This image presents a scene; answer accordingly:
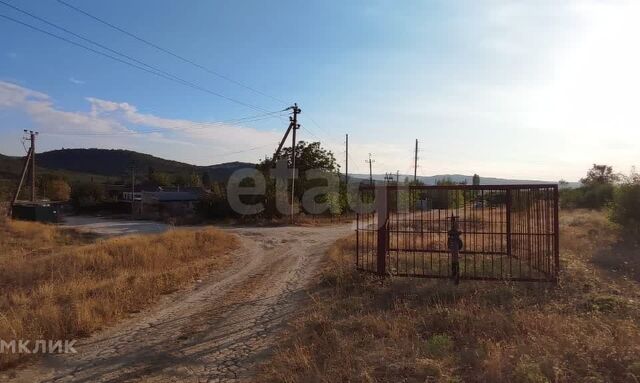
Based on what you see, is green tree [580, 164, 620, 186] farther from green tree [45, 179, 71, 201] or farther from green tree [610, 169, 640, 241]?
green tree [45, 179, 71, 201]

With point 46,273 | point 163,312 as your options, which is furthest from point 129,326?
point 46,273

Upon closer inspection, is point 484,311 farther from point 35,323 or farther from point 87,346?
point 35,323

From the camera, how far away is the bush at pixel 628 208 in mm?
19812

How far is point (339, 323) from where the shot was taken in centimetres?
663

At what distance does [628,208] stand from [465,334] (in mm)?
18612

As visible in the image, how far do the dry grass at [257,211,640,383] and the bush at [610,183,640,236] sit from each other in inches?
507

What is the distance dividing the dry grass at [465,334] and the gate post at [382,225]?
40 cm

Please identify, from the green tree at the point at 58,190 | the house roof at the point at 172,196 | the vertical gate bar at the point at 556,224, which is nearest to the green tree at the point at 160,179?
the green tree at the point at 58,190

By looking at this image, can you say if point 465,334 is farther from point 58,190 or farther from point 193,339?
point 58,190

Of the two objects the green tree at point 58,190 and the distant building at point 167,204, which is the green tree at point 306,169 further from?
the green tree at point 58,190

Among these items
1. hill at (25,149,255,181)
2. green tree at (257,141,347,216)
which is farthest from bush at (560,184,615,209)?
hill at (25,149,255,181)

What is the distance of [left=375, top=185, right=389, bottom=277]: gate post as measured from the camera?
30.7ft

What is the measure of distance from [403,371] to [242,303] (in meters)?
4.53

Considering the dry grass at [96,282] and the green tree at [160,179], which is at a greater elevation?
the green tree at [160,179]
